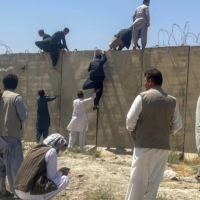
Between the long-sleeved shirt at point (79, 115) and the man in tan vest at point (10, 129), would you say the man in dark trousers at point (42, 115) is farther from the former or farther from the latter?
the man in tan vest at point (10, 129)

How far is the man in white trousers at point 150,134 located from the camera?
14.9 feet

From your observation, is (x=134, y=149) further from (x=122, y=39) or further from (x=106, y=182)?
(x=122, y=39)

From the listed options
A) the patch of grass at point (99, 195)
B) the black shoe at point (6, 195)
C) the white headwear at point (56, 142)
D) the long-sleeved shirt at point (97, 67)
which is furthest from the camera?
the long-sleeved shirt at point (97, 67)

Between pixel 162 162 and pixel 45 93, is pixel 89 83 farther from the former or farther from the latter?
pixel 162 162

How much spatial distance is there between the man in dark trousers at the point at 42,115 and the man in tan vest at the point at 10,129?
4.87 m

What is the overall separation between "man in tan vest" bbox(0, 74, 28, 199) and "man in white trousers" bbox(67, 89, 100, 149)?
4.45m

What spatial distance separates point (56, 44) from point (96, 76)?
68.6 inches

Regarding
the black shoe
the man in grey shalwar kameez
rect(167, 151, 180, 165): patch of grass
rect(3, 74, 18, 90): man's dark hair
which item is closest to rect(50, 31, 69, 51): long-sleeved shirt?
the man in grey shalwar kameez

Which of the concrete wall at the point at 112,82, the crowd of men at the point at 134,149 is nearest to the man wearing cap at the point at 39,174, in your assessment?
the crowd of men at the point at 134,149

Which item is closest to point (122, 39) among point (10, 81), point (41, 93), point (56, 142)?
point (41, 93)

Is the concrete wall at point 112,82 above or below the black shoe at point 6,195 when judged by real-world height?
above

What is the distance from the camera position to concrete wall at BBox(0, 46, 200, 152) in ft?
30.6

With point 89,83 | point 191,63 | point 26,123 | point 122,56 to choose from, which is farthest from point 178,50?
point 26,123

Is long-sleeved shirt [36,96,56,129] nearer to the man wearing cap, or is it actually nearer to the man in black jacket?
the man in black jacket
